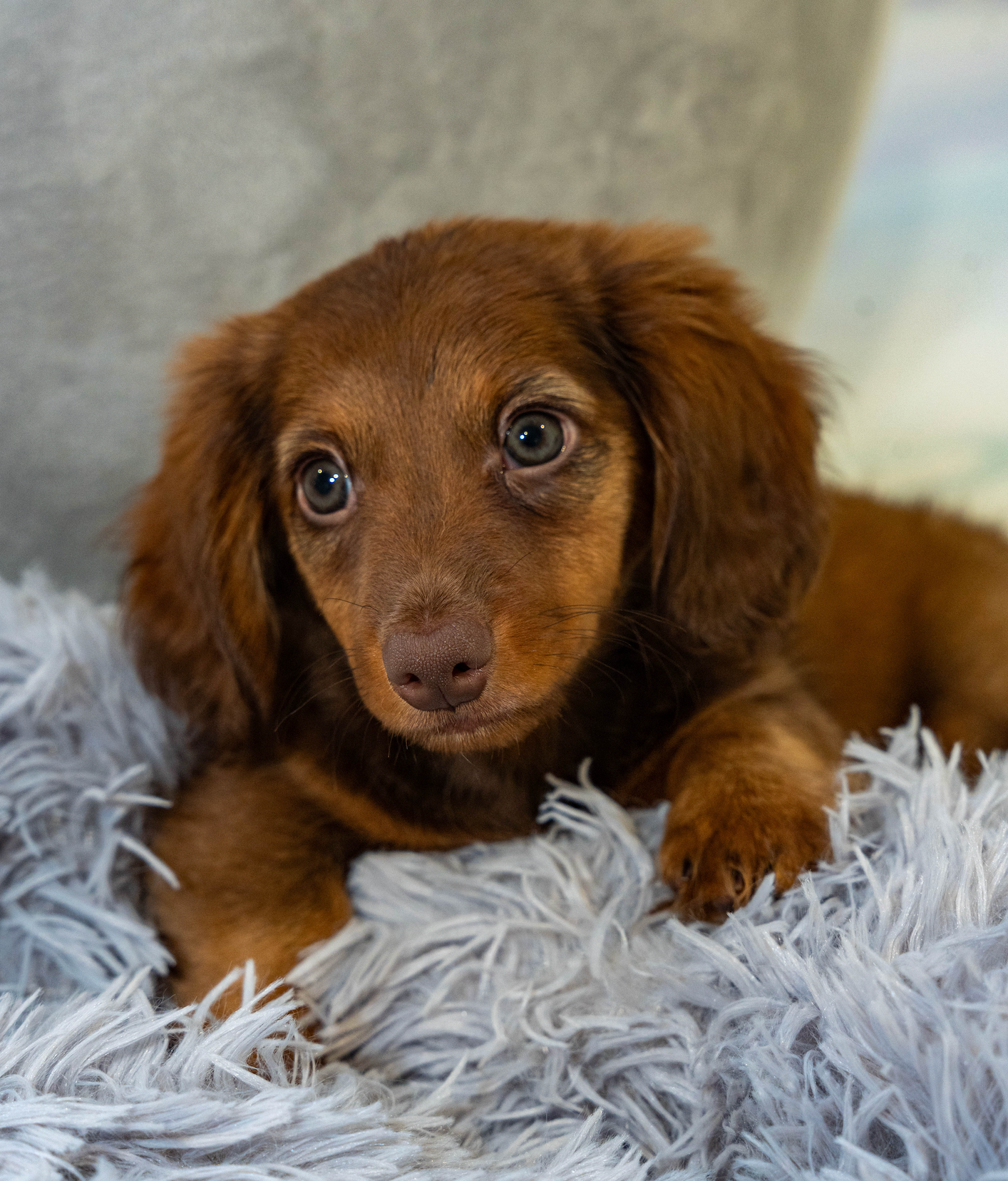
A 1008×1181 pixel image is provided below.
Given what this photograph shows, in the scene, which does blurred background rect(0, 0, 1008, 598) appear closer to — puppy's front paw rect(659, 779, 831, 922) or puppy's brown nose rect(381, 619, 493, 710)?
puppy's front paw rect(659, 779, 831, 922)

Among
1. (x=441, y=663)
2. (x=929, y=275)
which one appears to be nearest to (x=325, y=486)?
(x=441, y=663)

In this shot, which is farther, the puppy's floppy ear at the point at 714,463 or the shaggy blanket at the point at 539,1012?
the puppy's floppy ear at the point at 714,463

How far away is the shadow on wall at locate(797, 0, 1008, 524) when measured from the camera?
2.80 metres

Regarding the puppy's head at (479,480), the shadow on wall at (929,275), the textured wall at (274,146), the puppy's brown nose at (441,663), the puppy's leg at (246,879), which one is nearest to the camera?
the puppy's brown nose at (441,663)

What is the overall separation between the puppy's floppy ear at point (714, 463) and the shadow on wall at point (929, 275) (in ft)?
4.18

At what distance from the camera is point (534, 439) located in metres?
1.39

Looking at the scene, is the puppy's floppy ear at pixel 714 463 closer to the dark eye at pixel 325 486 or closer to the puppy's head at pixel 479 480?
the puppy's head at pixel 479 480

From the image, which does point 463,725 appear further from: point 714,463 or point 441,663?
point 714,463

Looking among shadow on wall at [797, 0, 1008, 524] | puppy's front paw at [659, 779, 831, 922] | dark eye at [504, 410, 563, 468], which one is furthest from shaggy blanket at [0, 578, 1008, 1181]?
shadow on wall at [797, 0, 1008, 524]

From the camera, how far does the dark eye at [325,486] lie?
145 cm

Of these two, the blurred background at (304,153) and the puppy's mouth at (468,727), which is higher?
the blurred background at (304,153)

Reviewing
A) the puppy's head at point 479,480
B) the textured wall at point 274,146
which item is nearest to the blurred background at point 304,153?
the textured wall at point 274,146

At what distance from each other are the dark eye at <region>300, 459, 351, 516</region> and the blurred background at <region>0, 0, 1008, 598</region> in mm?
673

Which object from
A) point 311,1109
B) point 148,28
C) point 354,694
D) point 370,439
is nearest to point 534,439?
point 370,439
